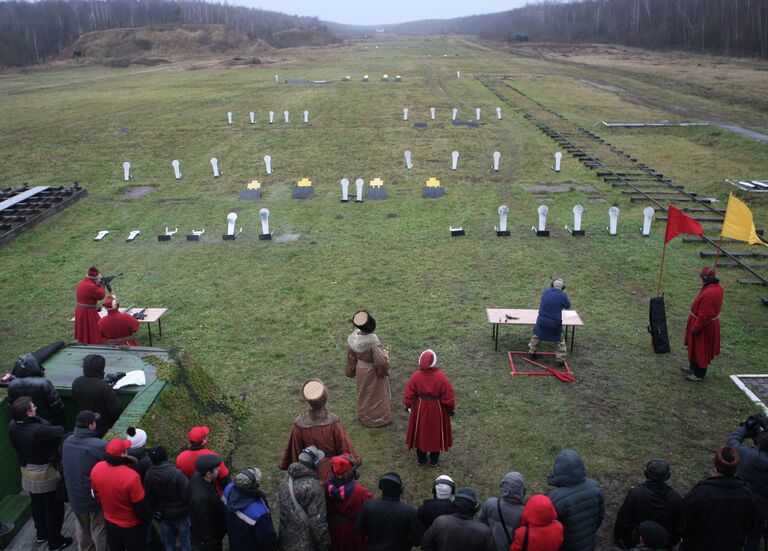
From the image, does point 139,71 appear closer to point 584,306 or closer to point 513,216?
point 513,216

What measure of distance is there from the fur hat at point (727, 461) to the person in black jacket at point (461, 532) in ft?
7.21

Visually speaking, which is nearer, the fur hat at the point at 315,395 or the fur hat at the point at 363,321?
the fur hat at the point at 315,395

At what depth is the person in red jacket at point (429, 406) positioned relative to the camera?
7.33 m

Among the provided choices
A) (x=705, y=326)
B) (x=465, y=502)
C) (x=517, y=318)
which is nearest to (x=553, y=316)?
(x=517, y=318)

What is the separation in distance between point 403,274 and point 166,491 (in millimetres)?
9099

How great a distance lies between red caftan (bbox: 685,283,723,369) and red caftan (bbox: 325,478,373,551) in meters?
6.17

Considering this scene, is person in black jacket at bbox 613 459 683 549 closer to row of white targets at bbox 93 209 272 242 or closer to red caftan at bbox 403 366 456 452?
red caftan at bbox 403 366 456 452

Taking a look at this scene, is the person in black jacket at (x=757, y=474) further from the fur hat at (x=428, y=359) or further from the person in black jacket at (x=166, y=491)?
the person in black jacket at (x=166, y=491)

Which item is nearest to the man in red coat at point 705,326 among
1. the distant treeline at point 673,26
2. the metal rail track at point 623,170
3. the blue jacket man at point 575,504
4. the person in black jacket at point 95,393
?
the blue jacket man at point 575,504

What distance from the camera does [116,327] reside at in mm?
9727

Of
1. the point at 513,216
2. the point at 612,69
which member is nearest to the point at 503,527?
the point at 513,216

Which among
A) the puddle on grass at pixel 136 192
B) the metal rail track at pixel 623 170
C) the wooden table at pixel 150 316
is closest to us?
the wooden table at pixel 150 316

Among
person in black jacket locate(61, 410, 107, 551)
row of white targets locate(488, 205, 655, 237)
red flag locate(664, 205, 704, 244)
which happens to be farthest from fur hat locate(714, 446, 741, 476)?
row of white targets locate(488, 205, 655, 237)

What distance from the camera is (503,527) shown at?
5344 mm
